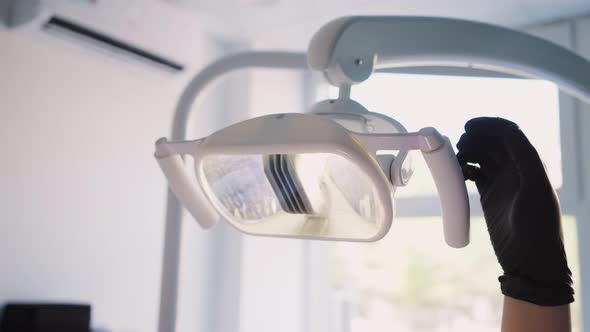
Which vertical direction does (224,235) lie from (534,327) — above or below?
above

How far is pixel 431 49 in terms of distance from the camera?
0.92 meters

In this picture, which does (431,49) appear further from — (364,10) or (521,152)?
(364,10)

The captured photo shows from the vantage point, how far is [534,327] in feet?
2.69

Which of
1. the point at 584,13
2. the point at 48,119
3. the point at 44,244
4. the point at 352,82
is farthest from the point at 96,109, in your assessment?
the point at 584,13

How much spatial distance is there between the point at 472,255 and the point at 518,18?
3.47ft

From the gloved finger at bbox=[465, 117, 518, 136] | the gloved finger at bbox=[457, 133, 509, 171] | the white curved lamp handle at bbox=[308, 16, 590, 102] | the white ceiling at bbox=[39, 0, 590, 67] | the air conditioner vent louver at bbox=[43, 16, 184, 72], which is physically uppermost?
the white ceiling at bbox=[39, 0, 590, 67]

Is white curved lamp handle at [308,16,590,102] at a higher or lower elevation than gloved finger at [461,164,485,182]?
higher

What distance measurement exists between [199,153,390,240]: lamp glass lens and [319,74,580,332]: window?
1655mm

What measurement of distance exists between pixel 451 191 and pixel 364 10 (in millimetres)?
1823

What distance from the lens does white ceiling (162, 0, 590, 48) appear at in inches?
90.5

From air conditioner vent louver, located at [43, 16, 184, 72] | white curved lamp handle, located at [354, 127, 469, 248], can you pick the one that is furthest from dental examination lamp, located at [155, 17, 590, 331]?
air conditioner vent louver, located at [43, 16, 184, 72]

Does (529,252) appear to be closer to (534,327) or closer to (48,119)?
(534,327)

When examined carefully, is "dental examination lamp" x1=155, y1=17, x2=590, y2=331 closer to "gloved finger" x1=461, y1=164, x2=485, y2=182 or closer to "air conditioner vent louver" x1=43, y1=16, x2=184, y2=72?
"gloved finger" x1=461, y1=164, x2=485, y2=182

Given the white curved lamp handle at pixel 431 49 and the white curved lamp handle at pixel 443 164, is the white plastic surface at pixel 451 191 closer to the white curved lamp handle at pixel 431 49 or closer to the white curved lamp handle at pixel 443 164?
the white curved lamp handle at pixel 443 164
